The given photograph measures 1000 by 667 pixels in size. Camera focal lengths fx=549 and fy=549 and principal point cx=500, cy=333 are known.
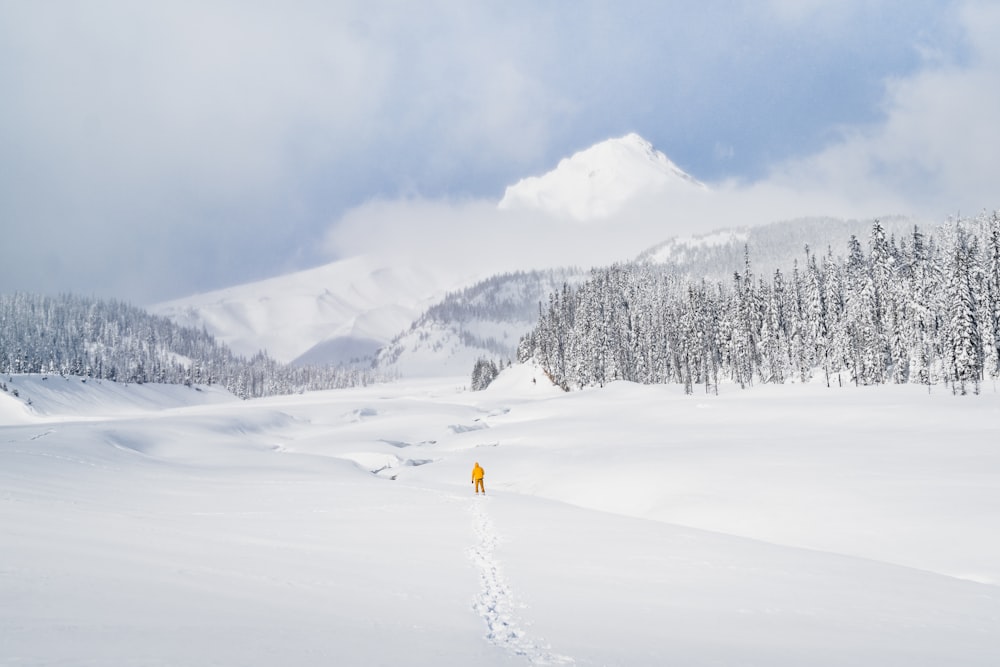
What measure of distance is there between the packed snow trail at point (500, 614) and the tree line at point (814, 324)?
59064 mm

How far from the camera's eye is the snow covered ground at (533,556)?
6996mm

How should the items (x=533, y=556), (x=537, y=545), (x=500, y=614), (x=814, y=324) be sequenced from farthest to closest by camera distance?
(x=814, y=324) → (x=537, y=545) → (x=533, y=556) → (x=500, y=614)

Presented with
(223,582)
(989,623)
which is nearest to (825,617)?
(989,623)

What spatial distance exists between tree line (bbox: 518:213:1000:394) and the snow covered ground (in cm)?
3495

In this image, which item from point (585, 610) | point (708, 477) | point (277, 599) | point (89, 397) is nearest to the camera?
point (277, 599)

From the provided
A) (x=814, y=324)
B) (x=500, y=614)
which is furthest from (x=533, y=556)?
(x=814, y=324)

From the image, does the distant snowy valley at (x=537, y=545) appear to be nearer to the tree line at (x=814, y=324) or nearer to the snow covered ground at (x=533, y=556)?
the snow covered ground at (x=533, y=556)

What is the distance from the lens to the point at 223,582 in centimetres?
883

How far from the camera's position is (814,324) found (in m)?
81.0

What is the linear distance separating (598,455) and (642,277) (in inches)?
4379

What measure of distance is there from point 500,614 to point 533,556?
489 cm

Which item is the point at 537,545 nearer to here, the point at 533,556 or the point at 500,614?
the point at 533,556

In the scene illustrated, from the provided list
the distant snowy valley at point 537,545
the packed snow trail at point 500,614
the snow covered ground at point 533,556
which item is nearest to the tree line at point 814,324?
the distant snowy valley at point 537,545

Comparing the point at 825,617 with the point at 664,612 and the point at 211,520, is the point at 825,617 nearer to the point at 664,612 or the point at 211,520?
the point at 664,612
